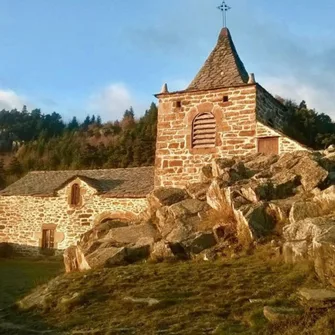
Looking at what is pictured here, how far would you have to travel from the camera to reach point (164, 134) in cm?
1836

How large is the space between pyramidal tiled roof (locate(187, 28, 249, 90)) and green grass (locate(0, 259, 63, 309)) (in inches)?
337

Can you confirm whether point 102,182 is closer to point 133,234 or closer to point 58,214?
point 58,214

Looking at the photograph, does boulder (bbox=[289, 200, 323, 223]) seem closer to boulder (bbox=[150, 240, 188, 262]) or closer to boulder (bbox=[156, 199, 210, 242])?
boulder (bbox=[150, 240, 188, 262])

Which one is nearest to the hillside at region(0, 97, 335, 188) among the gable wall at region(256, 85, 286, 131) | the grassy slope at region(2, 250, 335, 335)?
the gable wall at region(256, 85, 286, 131)

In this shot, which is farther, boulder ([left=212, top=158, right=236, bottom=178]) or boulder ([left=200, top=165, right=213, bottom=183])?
boulder ([left=200, top=165, right=213, bottom=183])

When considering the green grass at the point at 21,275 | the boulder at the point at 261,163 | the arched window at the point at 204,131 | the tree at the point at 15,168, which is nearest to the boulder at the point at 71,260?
the green grass at the point at 21,275

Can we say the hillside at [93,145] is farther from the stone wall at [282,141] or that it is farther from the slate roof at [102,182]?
the slate roof at [102,182]

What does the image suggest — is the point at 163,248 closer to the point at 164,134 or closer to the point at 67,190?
the point at 164,134

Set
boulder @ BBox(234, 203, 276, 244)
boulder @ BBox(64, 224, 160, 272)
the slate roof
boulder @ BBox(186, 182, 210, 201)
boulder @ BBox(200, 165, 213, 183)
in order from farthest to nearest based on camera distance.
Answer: the slate roof < boulder @ BBox(200, 165, 213, 183) < boulder @ BBox(186, 182, 210, 201) < boulder @ BBox(64, 224, 160, 272) < boulder @ BBox(234, 203, 276, 244)

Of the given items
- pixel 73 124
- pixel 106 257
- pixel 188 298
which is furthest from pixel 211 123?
pixel 73 124

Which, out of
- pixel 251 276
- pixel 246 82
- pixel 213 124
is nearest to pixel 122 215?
pixel 213 124

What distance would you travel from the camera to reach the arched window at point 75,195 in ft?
77.1

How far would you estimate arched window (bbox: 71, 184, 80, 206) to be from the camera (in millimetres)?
23502

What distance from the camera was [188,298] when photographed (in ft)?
24.9
